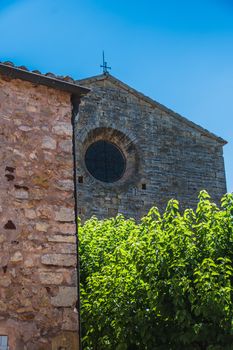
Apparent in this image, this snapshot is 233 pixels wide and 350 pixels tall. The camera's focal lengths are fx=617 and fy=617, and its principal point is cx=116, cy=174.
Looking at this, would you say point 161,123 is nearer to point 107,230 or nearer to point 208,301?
point 107,230

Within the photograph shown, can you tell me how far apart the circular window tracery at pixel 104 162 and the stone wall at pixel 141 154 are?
166mm

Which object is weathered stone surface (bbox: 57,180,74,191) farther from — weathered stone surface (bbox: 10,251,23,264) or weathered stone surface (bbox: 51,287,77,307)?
weathered stone surface (bbox: 51,287,77,307)

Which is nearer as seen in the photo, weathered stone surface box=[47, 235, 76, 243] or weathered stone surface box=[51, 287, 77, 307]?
weathered stone surface box=[51, 287, 77, 307]

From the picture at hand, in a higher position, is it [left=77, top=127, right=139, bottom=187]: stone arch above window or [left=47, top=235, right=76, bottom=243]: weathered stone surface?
[left=77, top=127, right=139, bottom=187]: stone arch above window

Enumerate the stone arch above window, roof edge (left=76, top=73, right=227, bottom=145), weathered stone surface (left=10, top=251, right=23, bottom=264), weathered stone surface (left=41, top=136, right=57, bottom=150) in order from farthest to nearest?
roof edge (left=76, top=73, right=227, bottom=145) < the stone arch above window < weathered stone surface (left=41, top=136, right=57, bottom=150) < weathered stone surface (left=10, top=251, right=23, bottom=264)

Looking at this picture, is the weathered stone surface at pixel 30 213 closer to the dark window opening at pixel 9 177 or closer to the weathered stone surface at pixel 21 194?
the weathered stone surface at pixel 21 194

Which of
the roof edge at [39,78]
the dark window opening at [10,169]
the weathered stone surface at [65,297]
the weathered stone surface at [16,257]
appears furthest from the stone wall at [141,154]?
the weathered stone surface at [16,257]

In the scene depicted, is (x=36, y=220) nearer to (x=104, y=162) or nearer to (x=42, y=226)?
(x=42, y=226)

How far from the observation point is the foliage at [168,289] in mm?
8594

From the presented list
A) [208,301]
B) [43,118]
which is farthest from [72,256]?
[208,301]

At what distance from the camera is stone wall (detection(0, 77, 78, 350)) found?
6652 mm

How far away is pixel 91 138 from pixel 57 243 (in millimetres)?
9734

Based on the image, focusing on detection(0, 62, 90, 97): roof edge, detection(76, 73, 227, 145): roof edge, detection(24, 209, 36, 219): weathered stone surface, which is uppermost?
detection(76, 73, 227, 145): roof edge

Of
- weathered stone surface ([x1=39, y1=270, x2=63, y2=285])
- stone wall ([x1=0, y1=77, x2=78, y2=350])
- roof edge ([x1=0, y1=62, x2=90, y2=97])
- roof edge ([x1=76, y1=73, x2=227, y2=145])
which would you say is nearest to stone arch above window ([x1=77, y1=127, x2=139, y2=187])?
roof edge ([x1=76, y1=73, x2=227, y2=145])
